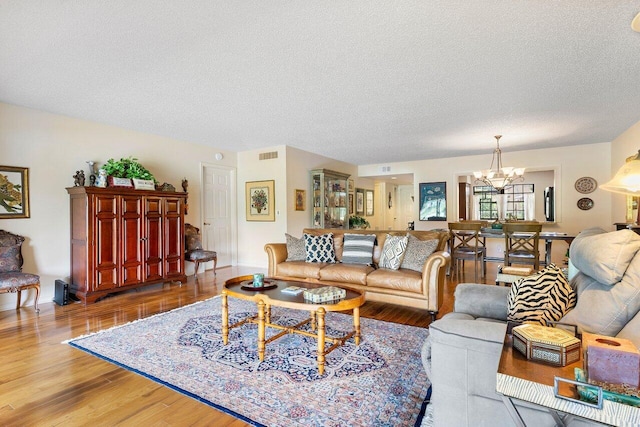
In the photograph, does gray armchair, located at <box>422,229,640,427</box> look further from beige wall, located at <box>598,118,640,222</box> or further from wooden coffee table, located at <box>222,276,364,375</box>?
beige wall, located at <box>598,118,640,222</box>

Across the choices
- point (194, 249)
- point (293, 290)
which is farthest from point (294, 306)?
point (194, 249)

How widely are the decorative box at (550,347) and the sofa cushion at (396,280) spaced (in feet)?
8.08

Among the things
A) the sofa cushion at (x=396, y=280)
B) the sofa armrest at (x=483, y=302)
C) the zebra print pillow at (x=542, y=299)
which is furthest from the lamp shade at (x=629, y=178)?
the sofa cushion at (x=396, y=280)

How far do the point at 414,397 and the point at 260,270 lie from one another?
15.6 feet

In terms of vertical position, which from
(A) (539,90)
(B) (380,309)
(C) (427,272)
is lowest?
(B) (380,309)

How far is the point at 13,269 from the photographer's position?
12.3 ft

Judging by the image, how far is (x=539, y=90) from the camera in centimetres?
353

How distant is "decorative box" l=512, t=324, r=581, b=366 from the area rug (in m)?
0.95

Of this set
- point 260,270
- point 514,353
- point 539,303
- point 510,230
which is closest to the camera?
point 514,353

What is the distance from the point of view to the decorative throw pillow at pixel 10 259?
3705mm

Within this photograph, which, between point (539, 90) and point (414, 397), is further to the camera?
point (539, 90)

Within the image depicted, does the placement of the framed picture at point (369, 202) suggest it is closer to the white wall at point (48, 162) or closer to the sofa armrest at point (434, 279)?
the sofa armrest at point (434, 279)

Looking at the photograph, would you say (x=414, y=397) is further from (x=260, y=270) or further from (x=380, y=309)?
(x=260, y=270)

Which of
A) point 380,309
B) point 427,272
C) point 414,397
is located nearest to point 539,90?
point 427,272
